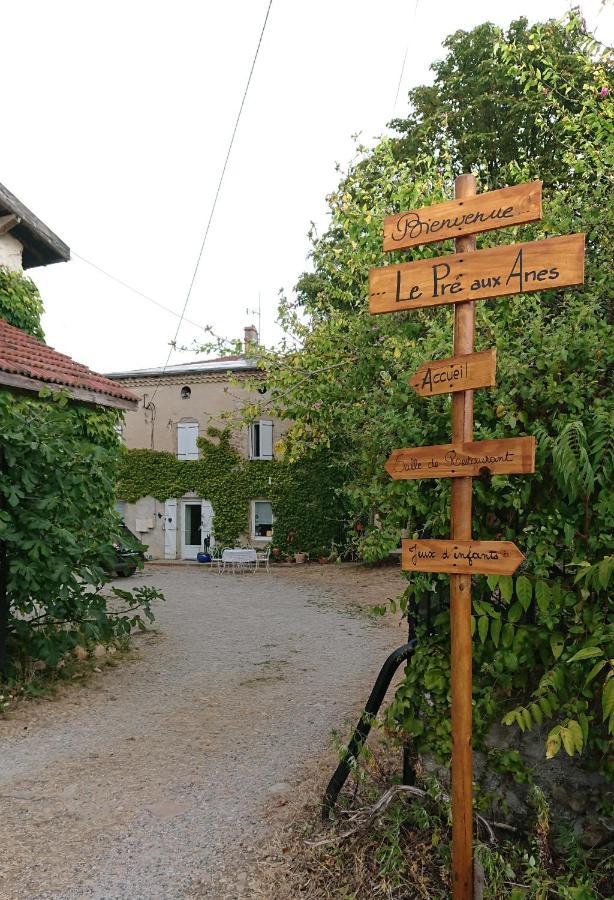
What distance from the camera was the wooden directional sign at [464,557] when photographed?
8.08ft

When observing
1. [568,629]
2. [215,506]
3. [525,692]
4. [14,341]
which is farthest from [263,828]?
[215,506]

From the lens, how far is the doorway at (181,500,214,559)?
22281 mm

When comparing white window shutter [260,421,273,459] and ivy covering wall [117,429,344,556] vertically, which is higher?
white window shutter [260,421,273,459]

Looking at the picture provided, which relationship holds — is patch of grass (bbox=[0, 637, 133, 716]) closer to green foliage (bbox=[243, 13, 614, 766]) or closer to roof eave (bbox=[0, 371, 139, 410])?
roof eave (bbox=[0, 371, 139, 410])

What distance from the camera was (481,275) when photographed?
261 centimetres

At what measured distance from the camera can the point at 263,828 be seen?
3441 mm

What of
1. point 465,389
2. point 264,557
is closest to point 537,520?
point 465,389

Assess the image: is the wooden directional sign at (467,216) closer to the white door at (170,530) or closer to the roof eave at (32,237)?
the roof eave at (32,237)

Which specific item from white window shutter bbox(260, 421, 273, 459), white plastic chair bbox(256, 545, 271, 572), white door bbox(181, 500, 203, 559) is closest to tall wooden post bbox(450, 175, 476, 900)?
white plastic chair bbox(256, 545, 271, 572)

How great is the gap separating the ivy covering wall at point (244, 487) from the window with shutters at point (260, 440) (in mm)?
312

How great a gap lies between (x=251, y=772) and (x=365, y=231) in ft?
18.4

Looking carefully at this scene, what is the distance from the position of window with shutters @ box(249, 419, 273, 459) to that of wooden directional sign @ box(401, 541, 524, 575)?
18988mm

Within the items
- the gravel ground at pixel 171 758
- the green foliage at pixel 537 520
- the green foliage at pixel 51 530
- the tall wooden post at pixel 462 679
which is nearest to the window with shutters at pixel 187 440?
the gravel ground at pixel 171 758

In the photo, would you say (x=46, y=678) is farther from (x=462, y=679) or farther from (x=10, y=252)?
(x=10, y=252)
